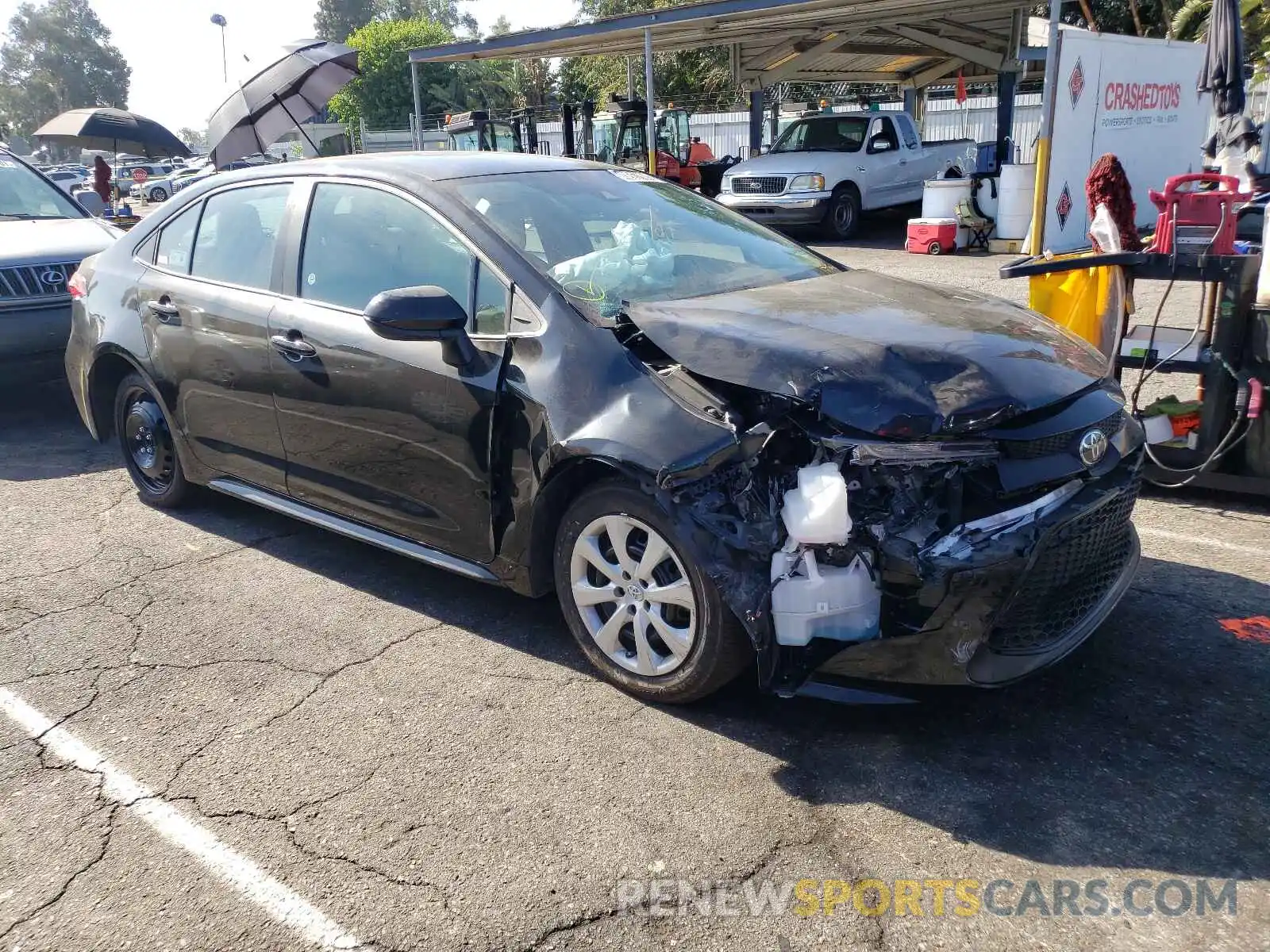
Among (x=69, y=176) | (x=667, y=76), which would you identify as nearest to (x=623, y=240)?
(x=667, y=76)

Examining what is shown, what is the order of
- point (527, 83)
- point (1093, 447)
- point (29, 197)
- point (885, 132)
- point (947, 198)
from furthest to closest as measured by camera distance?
point (527, 83)
point (885, 132)
point (947, 198)
point (29, 197)
point (1093, 447)

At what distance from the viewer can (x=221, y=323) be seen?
457cm

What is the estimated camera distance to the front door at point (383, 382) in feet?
12.0

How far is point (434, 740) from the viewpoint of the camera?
327 centimetres

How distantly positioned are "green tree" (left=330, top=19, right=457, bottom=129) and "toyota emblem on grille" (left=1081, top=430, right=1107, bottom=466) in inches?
2189

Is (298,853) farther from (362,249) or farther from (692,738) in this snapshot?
(362,249)

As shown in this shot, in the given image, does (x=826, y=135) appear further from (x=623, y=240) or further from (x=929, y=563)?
(x=929, y=563)

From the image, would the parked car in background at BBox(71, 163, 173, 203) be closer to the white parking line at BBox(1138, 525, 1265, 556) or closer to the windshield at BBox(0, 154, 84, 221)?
the windshield at BBox(0, 154, 84, 221)

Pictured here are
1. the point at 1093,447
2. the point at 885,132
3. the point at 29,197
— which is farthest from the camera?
the point at 885,132

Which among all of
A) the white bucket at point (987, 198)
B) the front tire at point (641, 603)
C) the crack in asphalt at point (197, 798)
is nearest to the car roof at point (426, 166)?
the front tire at point (641, 603)

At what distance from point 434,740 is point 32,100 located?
5652 inches

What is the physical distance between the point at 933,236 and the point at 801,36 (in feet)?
24.2

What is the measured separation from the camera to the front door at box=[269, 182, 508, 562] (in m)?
A: 3.66

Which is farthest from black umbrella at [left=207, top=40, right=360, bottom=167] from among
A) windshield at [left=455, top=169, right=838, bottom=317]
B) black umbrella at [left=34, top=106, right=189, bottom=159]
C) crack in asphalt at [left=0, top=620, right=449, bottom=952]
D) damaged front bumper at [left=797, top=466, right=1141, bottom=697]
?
damaged front bumper at [left=797, top=466, right=1141, bottom=697]
